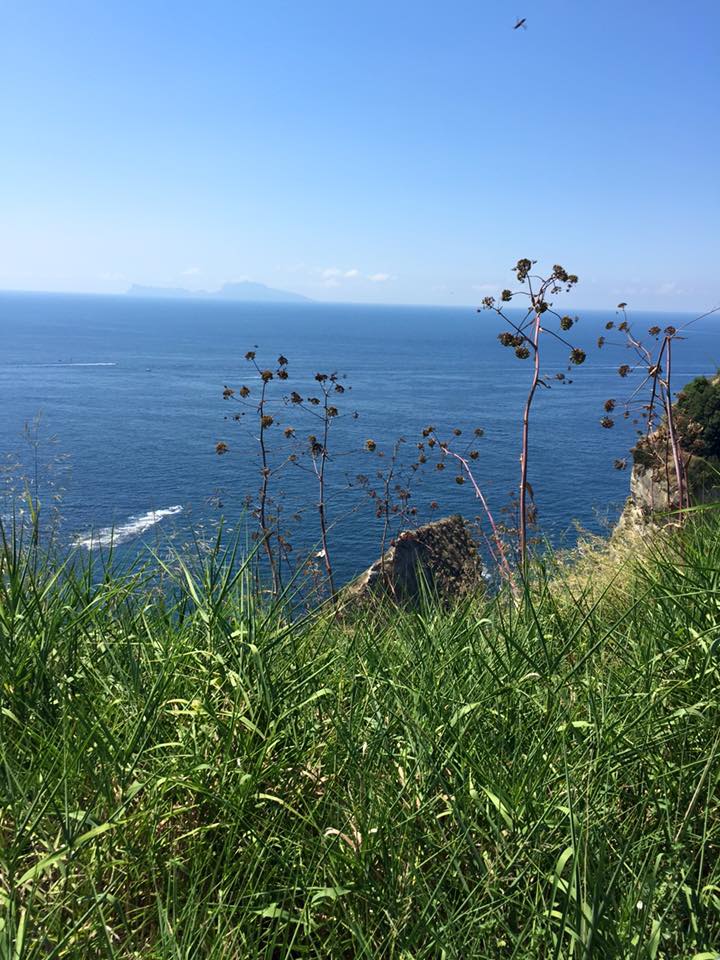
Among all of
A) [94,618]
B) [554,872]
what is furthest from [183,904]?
[94,618]

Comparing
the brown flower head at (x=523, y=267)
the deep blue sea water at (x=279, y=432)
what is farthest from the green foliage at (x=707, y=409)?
the brown flower head at (x=523, y=267)

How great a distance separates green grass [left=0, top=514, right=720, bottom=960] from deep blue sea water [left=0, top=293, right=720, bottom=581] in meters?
1.37

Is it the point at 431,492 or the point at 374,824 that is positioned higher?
the point at 374,824

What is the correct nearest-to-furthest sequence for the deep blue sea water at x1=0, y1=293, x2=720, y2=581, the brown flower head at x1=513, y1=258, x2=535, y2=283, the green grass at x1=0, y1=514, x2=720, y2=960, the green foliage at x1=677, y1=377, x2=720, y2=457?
the green grass at x1=0, y1=514, x2=720, y2=960 → the brown flower head at x1=513, y1=258, x2=535, y2=283 → the green foliage at x1=677, y1=377, x2=720, y2=457 → the deep blue sea water at x1=0, y1=293, x2=720, y2=581

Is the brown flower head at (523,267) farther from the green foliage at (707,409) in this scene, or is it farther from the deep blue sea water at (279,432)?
the green foliage at (707,409)

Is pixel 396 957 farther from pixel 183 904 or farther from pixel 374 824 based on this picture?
pixel 183 904

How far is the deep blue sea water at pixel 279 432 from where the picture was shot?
3281 cm

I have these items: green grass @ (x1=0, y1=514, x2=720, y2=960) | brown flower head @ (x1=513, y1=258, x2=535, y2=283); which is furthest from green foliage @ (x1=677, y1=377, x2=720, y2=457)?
green grass @ (x1=0, y1=514, x2=720, y2=960)

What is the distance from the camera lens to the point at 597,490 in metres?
43.2

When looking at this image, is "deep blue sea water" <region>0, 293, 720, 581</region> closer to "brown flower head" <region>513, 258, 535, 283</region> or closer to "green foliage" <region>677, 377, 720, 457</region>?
"brown flower head" <region>513, 258, 535, 283</region>

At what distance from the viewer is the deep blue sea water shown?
108 ft

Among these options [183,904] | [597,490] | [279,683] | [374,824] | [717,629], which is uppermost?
[717,629]

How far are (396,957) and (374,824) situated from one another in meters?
0.39

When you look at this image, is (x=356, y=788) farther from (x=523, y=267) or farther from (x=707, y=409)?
(x=707, y=409)
